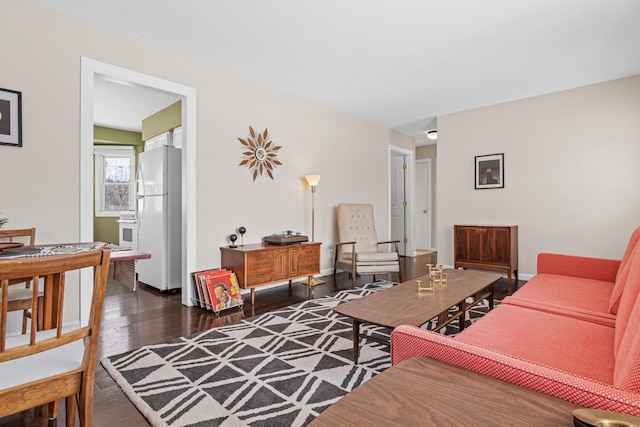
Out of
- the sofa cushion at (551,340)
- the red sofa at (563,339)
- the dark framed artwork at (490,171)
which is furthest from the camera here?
the dark framed artwork at (490,171)

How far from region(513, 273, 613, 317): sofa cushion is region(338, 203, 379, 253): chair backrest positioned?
2500 millimetres

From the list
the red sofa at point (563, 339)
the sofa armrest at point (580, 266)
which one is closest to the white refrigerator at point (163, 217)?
the red sofa at point (563, 339)

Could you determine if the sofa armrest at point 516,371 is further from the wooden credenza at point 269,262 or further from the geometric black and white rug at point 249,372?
the wooden credenza at point 269,262

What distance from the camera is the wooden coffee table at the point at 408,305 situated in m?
1.89

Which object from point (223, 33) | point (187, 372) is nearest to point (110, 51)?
point (223, 33)

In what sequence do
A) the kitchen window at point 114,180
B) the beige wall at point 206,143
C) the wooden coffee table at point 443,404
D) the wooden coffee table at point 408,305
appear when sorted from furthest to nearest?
1. the kitchen window at point 114,180
2. the beige wall at point 206,143
3. the wooden coffee table at point 408,305
4. the wooden coffee table at point 443,404

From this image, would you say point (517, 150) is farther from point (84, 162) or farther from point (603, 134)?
point (84, 162)

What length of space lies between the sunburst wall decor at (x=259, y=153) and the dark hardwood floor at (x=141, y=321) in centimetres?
152

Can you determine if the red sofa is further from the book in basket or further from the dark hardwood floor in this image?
the book in basket

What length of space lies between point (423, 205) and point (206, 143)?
5.70m

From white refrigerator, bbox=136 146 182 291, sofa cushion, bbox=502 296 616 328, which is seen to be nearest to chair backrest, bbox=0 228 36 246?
white refrigerator, bbox=136 146 182 291

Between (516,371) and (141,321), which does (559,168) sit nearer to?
(516,371)

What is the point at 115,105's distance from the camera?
492 centimetres

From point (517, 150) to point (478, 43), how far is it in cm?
223
